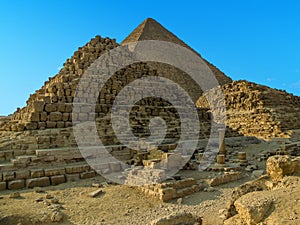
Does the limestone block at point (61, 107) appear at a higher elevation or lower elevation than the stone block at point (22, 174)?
higher

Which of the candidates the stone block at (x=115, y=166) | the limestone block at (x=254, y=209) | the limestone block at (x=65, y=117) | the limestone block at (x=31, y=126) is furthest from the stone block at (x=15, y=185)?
the limestone block at (x=254, y=209)

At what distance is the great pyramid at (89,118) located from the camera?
7.72 meters

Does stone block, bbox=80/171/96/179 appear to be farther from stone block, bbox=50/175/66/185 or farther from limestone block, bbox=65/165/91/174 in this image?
stone block, bbox=50/175/66/185

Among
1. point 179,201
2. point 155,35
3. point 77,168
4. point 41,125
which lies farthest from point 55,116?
point 155,35

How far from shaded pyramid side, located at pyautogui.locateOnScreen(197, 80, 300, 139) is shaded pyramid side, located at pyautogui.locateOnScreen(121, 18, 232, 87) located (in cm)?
2441

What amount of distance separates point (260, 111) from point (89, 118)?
13.0 meters

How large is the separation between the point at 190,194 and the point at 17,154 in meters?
5.39

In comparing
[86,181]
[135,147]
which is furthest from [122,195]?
[135,147]

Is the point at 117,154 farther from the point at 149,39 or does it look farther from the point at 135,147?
the point at 149,39

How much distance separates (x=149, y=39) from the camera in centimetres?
4488

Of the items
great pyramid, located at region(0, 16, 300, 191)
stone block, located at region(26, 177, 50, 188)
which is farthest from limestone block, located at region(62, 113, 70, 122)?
stone block, located at region(26, 177, 50, 188)

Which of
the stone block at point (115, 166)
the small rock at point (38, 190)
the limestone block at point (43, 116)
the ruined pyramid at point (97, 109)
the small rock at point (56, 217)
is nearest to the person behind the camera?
the small rock at point (56, 217)

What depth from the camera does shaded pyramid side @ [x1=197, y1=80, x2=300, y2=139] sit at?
17125 millimetres

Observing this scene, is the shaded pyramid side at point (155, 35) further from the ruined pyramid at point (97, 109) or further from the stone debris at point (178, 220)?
the stone debris at point (178, 220)
